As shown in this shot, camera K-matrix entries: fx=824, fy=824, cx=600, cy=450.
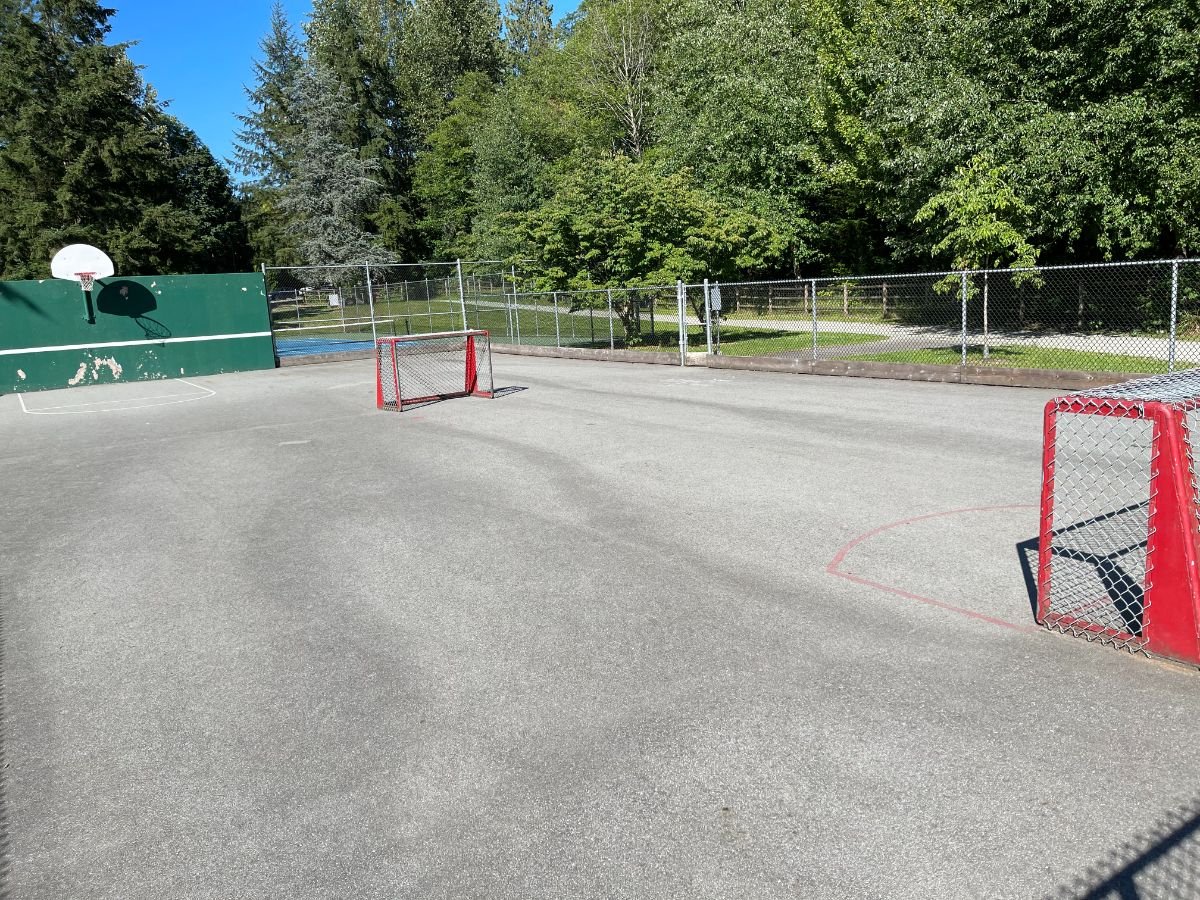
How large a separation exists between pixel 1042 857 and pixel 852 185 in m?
28.8

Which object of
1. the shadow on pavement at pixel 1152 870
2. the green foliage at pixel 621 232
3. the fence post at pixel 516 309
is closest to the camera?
the shadow on pavement at pixel 1152 870

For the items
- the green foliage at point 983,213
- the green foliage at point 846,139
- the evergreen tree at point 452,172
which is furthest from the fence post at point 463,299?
the evergreen tree at point 452,172

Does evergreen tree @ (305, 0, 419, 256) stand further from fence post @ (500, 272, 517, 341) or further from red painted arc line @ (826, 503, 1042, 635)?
red painted arc line @ (826, 503, 1042, 635)

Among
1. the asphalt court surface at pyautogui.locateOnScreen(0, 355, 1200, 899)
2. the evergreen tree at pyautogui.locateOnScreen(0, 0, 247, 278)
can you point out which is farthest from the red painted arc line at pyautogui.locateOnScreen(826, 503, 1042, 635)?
the evergreen tree at pyautogui.locateOnScreen(0, 0, 247, 278)

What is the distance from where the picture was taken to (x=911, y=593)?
5.32 m

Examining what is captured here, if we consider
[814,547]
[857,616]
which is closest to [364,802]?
[857,616]

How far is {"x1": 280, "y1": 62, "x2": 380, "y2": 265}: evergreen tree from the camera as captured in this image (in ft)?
168

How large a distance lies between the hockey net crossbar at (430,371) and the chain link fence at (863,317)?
3246mm

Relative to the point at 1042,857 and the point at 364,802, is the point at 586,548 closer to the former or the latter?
the point at 364,802

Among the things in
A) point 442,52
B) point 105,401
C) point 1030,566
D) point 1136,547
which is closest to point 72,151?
point 105,401

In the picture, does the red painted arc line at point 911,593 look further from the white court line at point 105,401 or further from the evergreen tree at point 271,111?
the evergreen tree at point 271,111

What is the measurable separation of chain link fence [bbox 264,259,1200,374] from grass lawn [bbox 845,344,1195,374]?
38mm

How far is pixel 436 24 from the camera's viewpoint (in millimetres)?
64250

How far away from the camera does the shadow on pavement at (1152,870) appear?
108 inches
